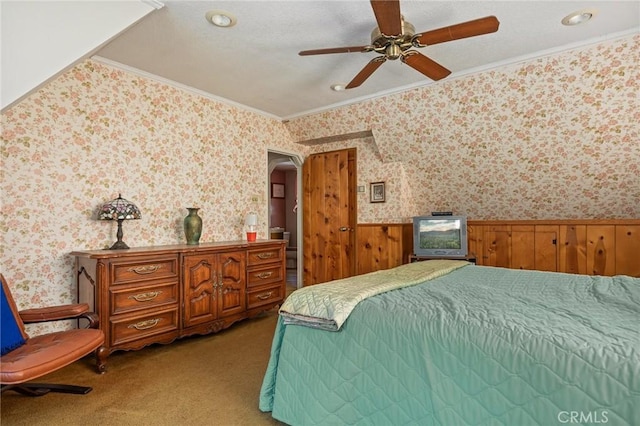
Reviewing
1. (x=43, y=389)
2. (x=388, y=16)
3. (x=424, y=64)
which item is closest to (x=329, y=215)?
(x=424, y=64)

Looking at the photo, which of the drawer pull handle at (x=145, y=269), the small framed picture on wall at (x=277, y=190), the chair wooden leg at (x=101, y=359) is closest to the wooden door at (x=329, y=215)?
the drawer pull handle at (x=145, y=269)

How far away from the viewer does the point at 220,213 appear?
3969 millimetres

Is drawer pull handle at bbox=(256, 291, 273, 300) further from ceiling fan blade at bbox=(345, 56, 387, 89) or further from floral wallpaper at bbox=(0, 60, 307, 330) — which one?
ceiling fan blade at bbox=(345, 56, 387, 89)

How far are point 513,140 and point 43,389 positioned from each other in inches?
168

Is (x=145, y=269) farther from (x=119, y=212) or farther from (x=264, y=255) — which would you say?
(x=264, y=255)

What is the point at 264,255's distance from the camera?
147 inches

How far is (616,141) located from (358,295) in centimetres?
292

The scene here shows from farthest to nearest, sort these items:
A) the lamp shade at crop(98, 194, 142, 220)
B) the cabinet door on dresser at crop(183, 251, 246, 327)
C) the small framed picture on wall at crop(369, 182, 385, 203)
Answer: the small framed picture on wall at crop(369, 182, 385, 203)
the cabinet door on dresser at crop(183, 251, 246, 327)
the lamp shade at crop(98, 194, 142, 220)

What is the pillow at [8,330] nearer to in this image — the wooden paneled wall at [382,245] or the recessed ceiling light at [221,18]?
the recessed ceiling light at [221,18]

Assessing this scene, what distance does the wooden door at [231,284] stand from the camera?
A: 3.28 m

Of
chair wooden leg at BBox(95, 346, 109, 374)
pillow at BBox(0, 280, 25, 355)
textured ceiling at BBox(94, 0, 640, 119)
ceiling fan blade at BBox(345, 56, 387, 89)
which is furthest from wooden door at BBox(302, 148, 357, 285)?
pillow at BBox(0, 280, 25, 355)

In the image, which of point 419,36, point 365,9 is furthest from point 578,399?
point 365,9

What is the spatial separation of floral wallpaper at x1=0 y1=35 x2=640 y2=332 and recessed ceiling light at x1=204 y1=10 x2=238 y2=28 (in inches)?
51.8

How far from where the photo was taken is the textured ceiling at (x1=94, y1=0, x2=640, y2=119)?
2.22 m
